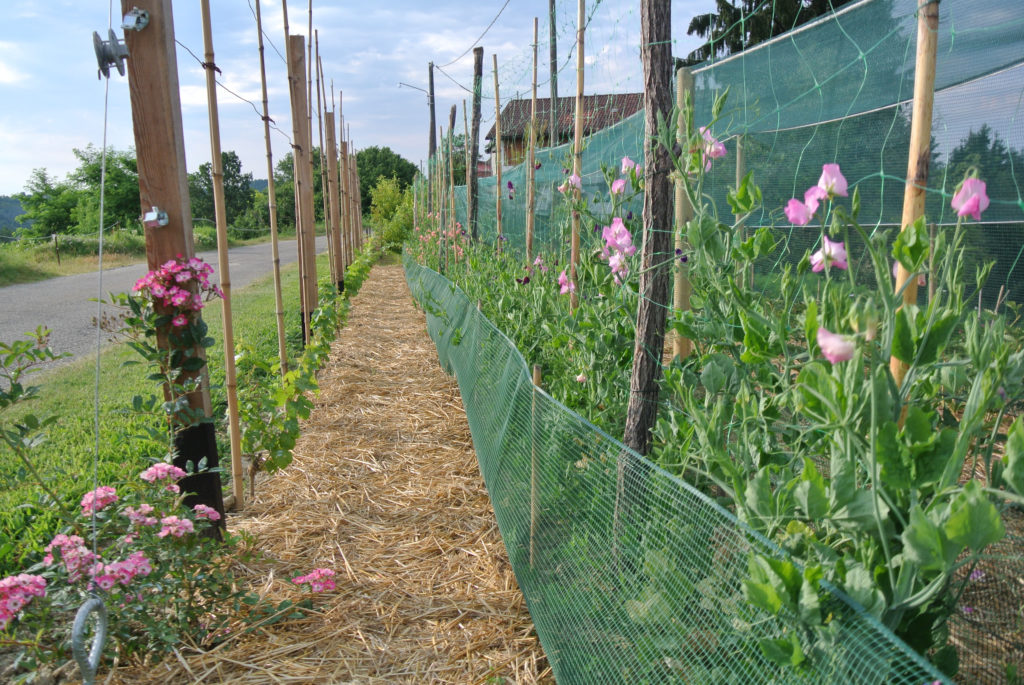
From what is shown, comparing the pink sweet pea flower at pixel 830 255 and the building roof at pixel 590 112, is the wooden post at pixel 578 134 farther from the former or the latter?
the pink sweet pea flower at pixel 830 255

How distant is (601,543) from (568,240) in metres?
3.22

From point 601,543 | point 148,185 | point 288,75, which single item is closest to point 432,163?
point 288,75

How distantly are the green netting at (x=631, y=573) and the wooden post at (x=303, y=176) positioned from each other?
336 centimetres

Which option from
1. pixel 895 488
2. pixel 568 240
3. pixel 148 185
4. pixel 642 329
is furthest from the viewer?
pixel 568 240

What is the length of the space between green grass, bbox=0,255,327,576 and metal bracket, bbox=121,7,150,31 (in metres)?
1.31

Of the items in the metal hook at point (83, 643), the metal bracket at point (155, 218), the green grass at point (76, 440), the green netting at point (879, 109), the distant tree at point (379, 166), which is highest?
the distant tree at point (379, 166)

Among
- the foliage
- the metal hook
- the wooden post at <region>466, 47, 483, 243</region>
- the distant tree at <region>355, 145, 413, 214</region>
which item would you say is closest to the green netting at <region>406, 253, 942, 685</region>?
the metal hook

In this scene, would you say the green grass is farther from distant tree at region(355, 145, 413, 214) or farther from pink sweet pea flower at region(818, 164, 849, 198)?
distant tree at region(355, 145, 413, 214)

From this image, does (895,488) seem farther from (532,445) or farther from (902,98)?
(902,98)

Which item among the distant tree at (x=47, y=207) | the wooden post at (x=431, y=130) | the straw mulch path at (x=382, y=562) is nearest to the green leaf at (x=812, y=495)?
the straw mulch path at (x=382, y=562)

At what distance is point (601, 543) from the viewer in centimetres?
178

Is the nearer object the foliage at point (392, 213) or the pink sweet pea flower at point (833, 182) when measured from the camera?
the pink sweet pea flower at point (833, 182)

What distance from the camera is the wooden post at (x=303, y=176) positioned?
17.7ft

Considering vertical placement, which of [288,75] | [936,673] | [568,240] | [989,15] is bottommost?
[936,673]
